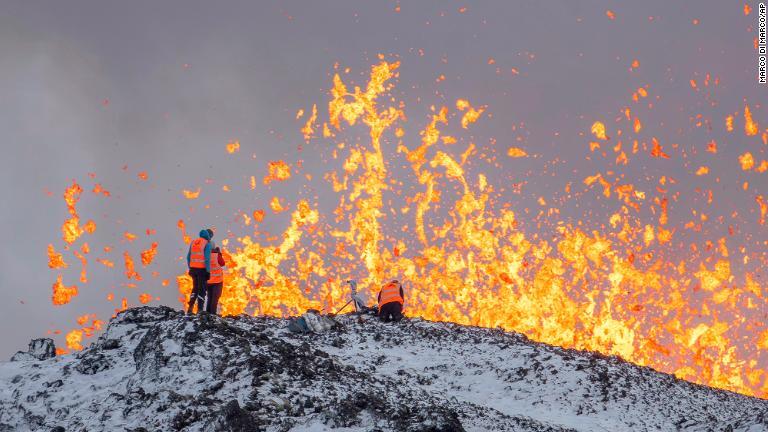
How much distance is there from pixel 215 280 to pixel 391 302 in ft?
18.9

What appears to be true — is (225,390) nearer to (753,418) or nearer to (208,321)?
(208,321)

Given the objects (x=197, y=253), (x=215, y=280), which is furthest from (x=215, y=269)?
(x=197, y=253)

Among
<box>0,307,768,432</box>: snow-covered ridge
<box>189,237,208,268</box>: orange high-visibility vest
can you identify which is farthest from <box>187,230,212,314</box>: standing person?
<box>0,307,768,432</box>: snow-covered ridge

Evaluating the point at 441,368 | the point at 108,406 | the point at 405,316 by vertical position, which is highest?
the point at 405,316

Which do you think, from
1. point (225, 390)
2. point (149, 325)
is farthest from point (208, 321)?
point (225, 390)

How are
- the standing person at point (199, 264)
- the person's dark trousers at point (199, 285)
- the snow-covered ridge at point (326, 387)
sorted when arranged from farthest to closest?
1. the person's dark trousers at point (199, 285)
2. the standing person at point (199, 264)
3. the snow-covered ridge at point (326, 387)

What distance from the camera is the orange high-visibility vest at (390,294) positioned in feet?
68.8

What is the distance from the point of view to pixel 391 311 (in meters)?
21.0

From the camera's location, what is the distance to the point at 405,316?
71.2ft

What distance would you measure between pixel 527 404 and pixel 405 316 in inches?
300

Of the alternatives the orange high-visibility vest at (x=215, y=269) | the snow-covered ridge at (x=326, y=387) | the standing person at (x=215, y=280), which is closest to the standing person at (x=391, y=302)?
the snow-covered ridge at (x=326, y=387)

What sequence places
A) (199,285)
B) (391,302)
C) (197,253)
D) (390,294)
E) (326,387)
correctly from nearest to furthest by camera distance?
(326,387) → (197,253) → (199,285) → (391,302) → (390,294)

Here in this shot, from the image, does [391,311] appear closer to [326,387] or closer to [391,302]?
[391,302]

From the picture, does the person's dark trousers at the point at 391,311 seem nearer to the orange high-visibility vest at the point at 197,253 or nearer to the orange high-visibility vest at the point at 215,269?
the orange high-visibility vest at the point at 215,269
